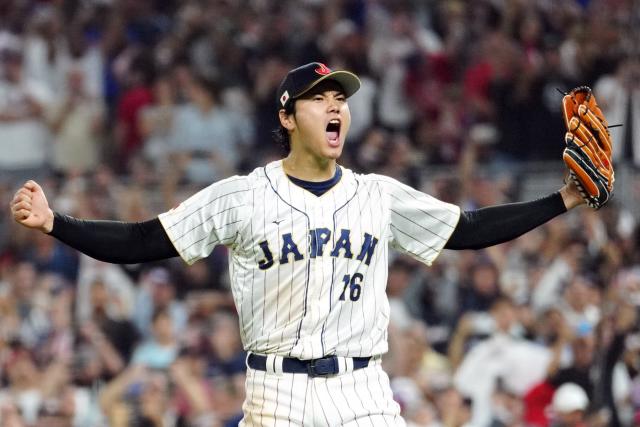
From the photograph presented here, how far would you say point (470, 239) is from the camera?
5.32 m

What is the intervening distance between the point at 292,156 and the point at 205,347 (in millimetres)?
4636

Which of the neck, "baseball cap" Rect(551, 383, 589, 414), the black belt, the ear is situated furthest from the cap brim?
"baseball cap" Rect(551, 383, 589, 414)

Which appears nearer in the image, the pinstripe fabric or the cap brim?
the pinstripe fabric

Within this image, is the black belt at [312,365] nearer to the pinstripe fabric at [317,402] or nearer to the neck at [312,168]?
the pinstripe fabric at [317,402]

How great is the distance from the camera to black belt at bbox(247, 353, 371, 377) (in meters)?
5.02

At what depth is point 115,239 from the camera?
502 cm

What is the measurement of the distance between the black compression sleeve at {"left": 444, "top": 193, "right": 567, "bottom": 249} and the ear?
73 cm

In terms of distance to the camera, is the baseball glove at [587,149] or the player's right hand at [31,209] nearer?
the player's right hand at [31,209]

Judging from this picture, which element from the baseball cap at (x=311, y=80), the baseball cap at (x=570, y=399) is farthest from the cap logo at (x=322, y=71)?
the baseball cap at (x=570, y=399)

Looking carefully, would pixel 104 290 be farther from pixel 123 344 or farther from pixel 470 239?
pixel 470 239

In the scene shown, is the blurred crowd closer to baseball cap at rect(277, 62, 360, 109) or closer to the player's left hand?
the player's left hand

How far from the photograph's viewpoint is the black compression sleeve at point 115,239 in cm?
497

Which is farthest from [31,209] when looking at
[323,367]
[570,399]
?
[570,399]

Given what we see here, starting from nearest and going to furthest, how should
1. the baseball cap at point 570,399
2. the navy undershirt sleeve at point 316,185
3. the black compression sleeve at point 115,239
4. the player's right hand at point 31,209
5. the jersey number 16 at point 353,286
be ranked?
1. the player's right hand at point 31,209
2. the black compression sleeve at point 115,239
3. the jersey number 16 at point 353,286
4. the navy undershirt sleeve at point 316,185
5. the baseball cap at point 570,399
